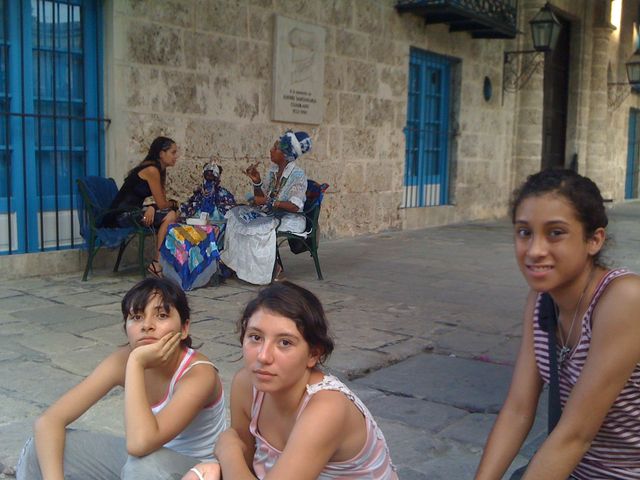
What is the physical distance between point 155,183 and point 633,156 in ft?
58.2

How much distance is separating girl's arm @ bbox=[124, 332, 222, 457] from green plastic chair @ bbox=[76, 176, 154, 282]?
156 inches

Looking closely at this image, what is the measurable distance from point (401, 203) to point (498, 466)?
8.83 meters

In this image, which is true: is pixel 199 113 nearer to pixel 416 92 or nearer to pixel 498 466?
pixel 416 92

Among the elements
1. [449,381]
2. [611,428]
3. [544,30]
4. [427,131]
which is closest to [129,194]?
[449,381]

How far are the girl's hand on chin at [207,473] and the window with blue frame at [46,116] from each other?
180 inches

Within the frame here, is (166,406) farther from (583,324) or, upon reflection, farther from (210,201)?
(210,201)

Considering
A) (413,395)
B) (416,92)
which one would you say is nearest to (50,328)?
(413,395)

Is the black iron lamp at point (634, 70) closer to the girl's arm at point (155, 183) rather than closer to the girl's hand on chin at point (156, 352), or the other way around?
the girl's arm at point (155, 183)

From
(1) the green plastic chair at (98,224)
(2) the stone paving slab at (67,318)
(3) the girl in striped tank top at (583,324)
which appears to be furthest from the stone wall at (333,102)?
(3) the girl in striped tank top at (583,324)

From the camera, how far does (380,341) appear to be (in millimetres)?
4438

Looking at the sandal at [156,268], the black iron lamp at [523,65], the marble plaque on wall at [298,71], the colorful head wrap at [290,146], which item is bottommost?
the sandal at [156,268]

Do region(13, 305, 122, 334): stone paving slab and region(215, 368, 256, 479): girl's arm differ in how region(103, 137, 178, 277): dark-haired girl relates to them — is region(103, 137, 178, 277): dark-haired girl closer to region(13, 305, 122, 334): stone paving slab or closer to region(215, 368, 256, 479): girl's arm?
region(13, 305, 122, 334): stone paving slab

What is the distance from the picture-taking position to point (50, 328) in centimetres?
452

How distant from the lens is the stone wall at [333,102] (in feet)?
22.0
